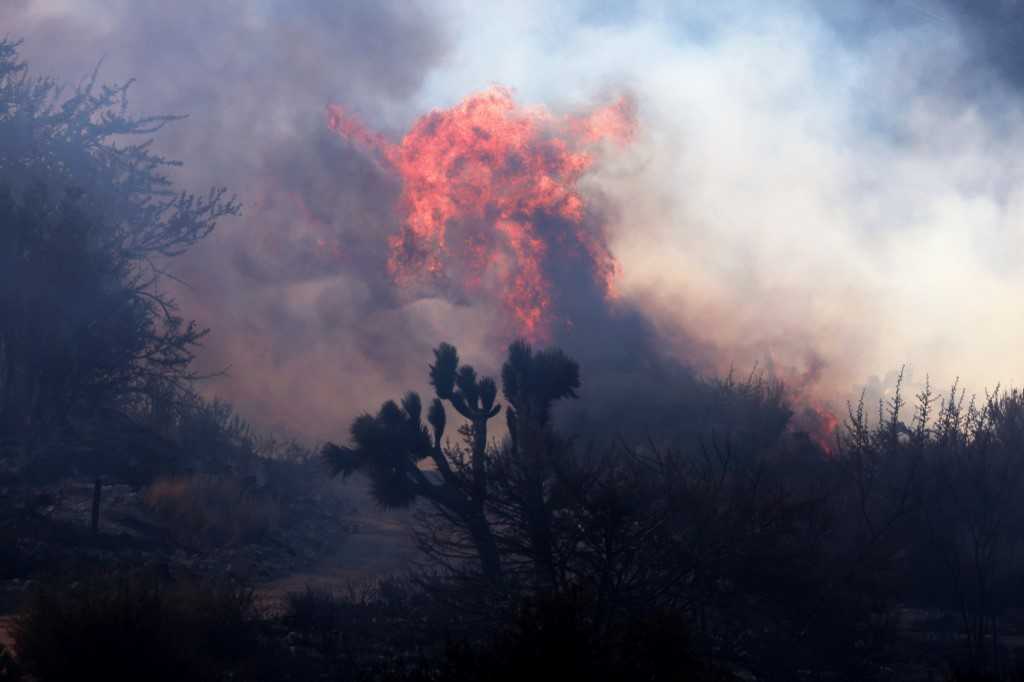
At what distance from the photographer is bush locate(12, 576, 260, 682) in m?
11.1

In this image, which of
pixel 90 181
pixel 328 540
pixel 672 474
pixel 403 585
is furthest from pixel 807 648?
pixel 90 181

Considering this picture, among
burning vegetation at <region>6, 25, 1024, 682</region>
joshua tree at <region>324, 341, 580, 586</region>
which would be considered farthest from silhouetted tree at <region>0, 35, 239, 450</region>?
joshua tree at <region>324, 341, 580, 586</region>

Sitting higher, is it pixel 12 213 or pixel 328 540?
pixel 12 213

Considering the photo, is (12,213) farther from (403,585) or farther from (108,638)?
(108,638)

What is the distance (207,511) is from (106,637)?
1501cm

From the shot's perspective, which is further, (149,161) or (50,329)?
(149,161)

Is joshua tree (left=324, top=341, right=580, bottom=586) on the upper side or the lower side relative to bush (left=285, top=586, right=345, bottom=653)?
upper

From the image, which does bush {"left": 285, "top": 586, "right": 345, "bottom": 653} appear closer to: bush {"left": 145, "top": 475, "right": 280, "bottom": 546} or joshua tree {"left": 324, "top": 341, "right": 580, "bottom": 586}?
joshua tree {"left": 324, "top": 341, "right": 580, "bottom": 586}

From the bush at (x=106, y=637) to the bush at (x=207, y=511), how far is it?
40.5 feet

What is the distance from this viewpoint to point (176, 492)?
25766mm

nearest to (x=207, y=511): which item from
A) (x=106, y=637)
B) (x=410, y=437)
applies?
(x=410, y=437)

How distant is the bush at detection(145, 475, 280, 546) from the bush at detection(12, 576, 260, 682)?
A: 40.5 ft

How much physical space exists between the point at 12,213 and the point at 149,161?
325 inches

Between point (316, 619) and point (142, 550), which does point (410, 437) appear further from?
point (142, 550)
